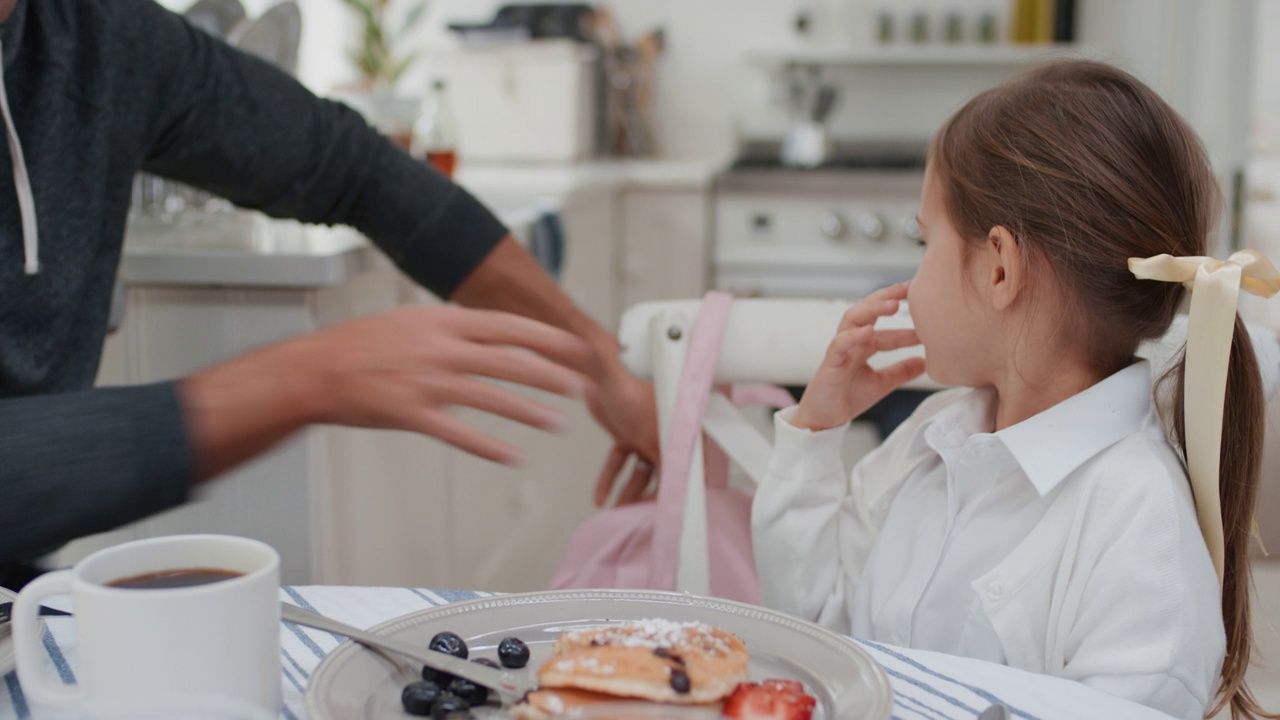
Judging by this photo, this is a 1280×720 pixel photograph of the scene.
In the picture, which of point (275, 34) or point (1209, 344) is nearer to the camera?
point (1209, 344)

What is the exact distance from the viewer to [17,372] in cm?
104

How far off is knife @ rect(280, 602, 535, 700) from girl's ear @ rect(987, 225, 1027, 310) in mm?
513

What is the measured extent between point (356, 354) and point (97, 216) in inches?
22.8

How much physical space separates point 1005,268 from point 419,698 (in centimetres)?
57

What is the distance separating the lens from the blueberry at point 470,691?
0.56m

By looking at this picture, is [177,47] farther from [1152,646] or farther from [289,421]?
[1152,646]

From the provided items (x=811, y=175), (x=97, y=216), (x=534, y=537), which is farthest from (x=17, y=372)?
(x=811, y=175)

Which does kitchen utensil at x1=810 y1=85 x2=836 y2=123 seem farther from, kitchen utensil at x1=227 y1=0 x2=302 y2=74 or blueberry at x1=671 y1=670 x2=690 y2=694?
blueberry at x1=671 y1=670 x2=690 y2=694

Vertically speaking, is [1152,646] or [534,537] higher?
[1152,646]

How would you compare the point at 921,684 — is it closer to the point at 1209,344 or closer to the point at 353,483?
the point at 1209,344

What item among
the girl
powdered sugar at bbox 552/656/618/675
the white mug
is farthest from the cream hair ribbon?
the white mug

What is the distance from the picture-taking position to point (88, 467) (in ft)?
2.16

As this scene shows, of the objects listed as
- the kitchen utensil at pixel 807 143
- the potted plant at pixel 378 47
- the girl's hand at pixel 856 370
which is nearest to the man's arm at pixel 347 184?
the girl's hand at pixel 856 370

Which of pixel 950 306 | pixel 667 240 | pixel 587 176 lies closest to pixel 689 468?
pixel 950 306
